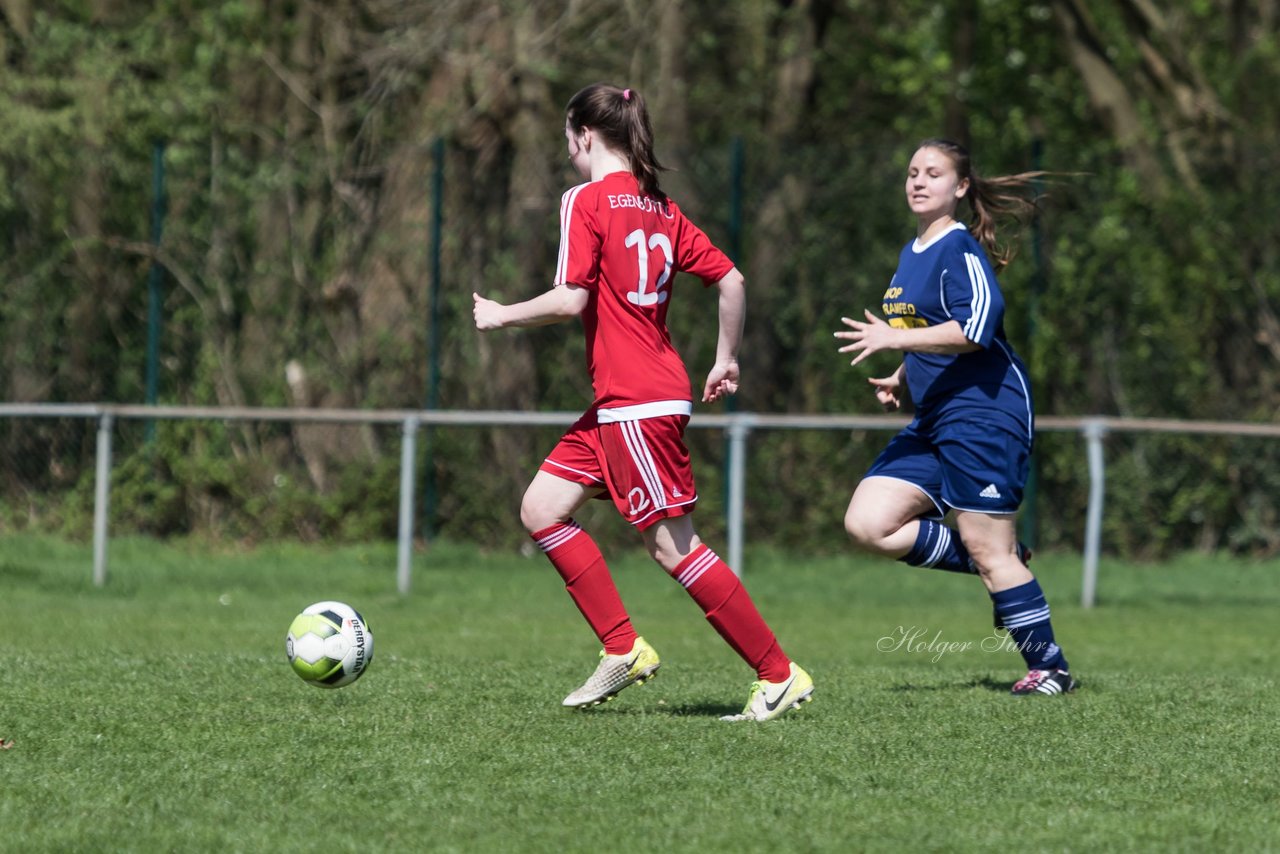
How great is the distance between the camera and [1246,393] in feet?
39.0

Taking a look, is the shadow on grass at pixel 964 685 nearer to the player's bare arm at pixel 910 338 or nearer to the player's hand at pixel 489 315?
the player's bare arm at pixel 910 338

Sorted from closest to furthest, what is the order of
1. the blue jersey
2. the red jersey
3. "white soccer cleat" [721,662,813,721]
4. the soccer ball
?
the red jersey → "white soccer cleat" [721,662,813,721] → the soccer ball → the blue jersey

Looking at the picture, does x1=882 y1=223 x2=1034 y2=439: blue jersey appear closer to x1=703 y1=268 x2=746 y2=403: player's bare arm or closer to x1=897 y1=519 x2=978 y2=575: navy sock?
x1=897 y1=519 x2=978 y2=575: navy sock

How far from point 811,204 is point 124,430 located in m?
5.11

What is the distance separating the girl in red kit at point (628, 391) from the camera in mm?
5125

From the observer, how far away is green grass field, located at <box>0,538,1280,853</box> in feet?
12.2

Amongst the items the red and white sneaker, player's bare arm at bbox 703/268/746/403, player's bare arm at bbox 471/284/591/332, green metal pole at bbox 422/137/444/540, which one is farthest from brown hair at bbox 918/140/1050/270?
green metal pole at bbox 422/137/444/540

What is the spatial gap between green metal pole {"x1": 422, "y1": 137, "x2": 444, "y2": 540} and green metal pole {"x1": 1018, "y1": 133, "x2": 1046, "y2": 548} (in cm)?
409

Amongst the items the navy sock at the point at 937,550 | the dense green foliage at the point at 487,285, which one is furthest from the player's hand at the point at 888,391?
the dense green foliage at the point at 487,285

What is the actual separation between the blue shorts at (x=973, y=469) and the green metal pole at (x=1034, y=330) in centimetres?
576

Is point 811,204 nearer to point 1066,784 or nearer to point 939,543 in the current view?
point 939,543

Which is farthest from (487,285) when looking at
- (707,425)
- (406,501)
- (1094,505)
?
(1094,505)

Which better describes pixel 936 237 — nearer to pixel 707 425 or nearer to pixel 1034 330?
pixel 707 425

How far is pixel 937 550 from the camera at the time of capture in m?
5.98
